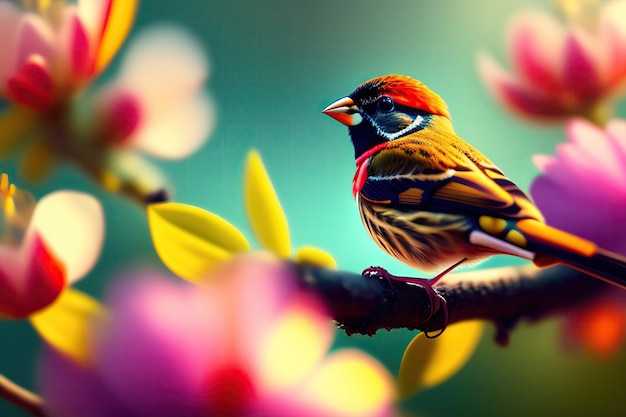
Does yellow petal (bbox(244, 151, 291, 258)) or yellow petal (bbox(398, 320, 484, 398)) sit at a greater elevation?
yellow petal (bbox(244, 151, 291, 258))

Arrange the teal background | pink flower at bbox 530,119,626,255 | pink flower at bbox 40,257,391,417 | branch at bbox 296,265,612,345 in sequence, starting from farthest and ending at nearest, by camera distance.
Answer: pink flower at bbox 530,119,626,255, the teal background, pink flower at bbox 40,257,391,417, branch at bbox 296,265,612,345

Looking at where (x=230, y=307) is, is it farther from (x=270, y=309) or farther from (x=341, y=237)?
(x=341, y=237)

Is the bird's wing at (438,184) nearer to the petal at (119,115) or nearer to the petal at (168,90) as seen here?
the petal at (168,90)

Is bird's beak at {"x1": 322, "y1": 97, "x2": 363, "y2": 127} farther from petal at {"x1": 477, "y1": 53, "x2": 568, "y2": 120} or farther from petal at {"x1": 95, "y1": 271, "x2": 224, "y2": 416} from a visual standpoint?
petal at {"x1": 95, "y1": 271, "x2": 224, "y2": 416}

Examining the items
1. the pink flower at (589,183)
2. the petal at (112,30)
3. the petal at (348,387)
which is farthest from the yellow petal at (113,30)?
the pink flower at (589,183)

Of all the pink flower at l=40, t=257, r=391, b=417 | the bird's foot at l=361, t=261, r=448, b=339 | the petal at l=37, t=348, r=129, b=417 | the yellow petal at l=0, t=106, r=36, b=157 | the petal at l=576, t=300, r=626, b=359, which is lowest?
the petal at l=37, t=348, r=129, b=417

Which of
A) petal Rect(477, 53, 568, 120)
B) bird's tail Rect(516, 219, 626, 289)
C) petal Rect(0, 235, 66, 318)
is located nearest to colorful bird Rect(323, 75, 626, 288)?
bird's tail Rect(516, 219, 626, 289)
